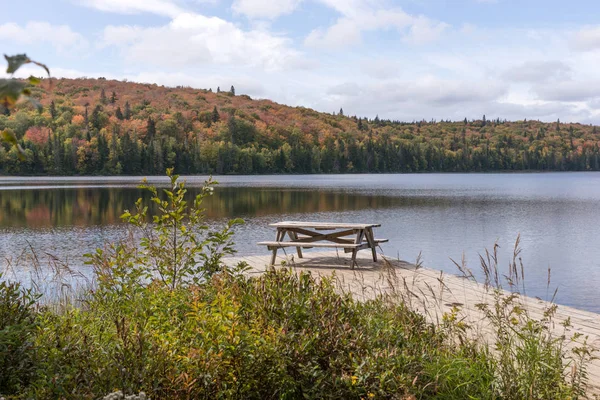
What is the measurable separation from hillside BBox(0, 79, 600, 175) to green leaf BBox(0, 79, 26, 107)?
339 feet

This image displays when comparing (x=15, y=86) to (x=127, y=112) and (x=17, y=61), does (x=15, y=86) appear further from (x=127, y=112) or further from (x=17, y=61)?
(x=127, y=112)

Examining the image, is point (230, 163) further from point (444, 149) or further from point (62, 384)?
point (62, 384)

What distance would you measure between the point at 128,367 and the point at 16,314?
1.22m

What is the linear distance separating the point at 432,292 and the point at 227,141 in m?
133

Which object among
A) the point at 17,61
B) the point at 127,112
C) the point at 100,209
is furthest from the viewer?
the point at 127,112

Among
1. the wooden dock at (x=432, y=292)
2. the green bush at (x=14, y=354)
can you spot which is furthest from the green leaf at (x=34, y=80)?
the wooden dock at (x=432, y=292)

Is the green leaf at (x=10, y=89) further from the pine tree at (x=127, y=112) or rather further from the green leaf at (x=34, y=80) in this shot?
the pine tree at (x=127, y=112)

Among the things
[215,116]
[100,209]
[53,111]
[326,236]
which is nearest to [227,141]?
[215,116]

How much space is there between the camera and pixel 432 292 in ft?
14.5

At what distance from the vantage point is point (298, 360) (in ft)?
11.9

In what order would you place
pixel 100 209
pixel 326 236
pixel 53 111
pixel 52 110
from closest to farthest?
pixel 326 236, pixel 100 209, pixel 52 110, pixel 53 111

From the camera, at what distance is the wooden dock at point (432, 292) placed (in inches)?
224

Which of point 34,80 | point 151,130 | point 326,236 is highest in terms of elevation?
point 151,130

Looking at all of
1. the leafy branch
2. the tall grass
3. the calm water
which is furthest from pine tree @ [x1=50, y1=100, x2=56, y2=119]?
the leafy branch
